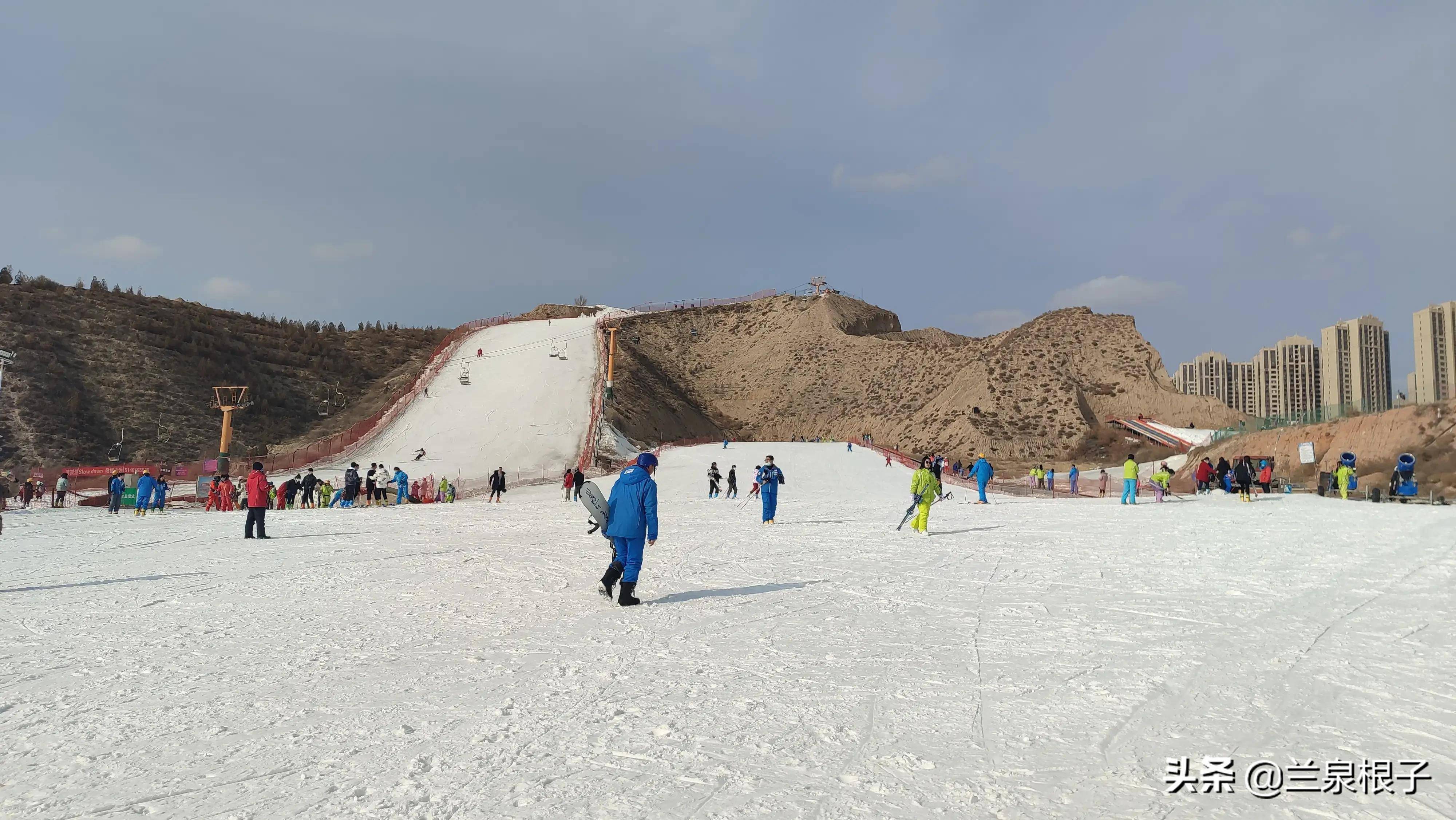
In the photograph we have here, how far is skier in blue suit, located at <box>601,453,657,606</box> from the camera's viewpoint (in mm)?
8234

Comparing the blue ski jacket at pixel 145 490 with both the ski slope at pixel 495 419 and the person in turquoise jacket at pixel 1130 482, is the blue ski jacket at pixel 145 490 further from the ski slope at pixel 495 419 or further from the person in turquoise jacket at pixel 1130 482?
the person in turquoise jacket at pixel 1130 482

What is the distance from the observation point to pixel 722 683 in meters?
5.44

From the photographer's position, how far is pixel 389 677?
18.2ft

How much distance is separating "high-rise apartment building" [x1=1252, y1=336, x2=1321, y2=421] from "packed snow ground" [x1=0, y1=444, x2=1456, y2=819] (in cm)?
11044

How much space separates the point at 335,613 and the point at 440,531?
29.6ft

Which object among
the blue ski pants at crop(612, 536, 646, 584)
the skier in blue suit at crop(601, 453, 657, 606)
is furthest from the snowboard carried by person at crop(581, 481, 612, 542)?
the blue ski pants at crop(612, 536, 646, 584)

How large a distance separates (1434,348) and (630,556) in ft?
323

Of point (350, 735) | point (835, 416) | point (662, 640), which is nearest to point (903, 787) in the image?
point (350, 735)

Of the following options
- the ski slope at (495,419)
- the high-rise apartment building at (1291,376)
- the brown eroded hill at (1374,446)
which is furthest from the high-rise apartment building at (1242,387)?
the ski slope at (495,419)

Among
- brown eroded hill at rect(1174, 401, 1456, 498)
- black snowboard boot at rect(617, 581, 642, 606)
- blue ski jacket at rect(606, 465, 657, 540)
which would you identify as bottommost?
black snowboard boot at rect(617, 581, 642, 606)

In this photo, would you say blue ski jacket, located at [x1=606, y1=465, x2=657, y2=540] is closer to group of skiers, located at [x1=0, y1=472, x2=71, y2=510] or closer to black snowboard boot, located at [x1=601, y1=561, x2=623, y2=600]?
black snowboard boot, located at [x1=601, y1=561, x2=623, y2=600]

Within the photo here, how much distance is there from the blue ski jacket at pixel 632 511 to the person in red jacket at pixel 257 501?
1001 cm

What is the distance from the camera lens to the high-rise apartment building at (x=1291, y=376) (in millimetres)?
104000

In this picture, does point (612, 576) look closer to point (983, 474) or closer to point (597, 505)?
point (597, 505)
